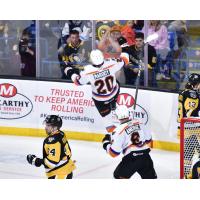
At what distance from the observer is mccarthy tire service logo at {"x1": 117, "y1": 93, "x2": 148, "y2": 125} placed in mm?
9266

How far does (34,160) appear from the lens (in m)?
9.38

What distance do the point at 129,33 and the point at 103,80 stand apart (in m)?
0.46

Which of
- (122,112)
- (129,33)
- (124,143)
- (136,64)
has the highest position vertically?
(129,33)

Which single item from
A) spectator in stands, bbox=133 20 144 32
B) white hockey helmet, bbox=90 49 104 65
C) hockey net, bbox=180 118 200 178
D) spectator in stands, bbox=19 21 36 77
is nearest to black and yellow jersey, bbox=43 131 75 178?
spectator in stands, bbox=19 21 36 77

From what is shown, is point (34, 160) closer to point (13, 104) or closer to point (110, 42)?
point (13, 104)

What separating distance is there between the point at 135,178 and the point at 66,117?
79cm

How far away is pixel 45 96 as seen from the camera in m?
9.36

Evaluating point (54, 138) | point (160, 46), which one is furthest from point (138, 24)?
point (54, 138)

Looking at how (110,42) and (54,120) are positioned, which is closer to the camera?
(110,42)

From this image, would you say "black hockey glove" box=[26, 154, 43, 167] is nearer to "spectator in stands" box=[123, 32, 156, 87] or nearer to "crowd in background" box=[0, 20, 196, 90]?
"crowd in background" box=[0, 20, 196, 90]

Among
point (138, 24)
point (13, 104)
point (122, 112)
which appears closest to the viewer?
point (138, 24)

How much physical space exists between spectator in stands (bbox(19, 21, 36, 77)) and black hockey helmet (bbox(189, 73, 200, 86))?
4.38 ft

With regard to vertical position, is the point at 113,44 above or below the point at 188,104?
above

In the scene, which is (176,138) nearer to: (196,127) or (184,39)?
(196,127)
